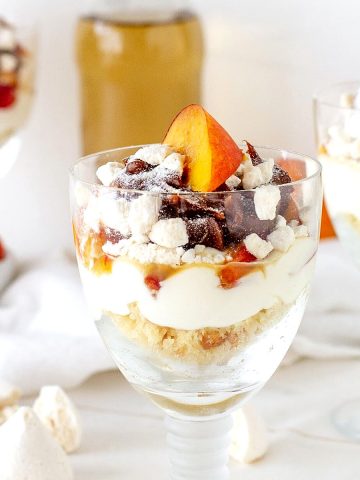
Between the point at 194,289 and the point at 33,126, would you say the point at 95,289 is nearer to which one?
the point at 194,289

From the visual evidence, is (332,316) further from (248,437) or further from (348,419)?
(248,437)

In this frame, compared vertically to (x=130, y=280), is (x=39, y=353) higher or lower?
lower

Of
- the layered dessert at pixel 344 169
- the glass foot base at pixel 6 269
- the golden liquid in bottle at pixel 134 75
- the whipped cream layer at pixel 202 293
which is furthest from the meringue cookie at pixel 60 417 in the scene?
the golden liquid in bottle at pixel 134 75

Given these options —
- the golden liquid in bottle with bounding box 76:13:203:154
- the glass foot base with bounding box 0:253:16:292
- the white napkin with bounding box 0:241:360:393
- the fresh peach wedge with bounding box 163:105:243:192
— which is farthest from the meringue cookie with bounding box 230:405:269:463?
the golden liquid in bottle with bounding box 76:13:203:154

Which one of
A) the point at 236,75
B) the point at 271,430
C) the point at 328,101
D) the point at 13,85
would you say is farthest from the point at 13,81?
the point at 271,430

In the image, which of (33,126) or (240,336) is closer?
(240,336)

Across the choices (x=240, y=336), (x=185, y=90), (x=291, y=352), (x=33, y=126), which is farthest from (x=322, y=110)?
(x=33, y=126)
